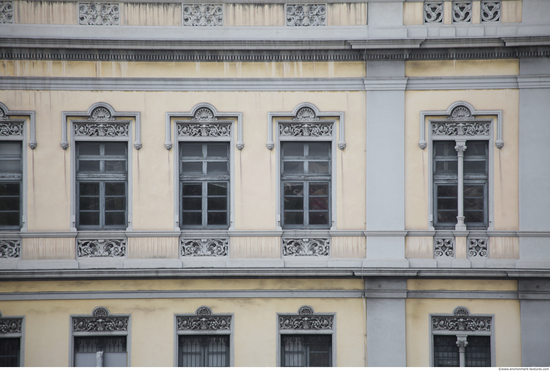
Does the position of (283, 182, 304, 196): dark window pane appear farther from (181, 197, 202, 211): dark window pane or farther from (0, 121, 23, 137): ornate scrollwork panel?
(0, 121, 23, 137): ornate scrollwork panel

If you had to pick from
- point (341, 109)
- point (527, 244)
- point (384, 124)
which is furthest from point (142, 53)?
point (527, 244)

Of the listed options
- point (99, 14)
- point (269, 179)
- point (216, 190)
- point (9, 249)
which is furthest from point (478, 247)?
point (9, 249)

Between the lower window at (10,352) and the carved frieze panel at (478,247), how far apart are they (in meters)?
8.98

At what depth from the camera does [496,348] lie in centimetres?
991

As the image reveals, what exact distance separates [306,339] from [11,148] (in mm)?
6949

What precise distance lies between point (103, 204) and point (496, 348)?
8.13 metres

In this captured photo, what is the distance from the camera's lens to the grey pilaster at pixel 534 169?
9859mm

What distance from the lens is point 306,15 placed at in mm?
10180

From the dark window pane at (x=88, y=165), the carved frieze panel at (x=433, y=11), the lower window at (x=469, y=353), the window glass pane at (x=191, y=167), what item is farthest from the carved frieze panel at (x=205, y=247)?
the carved frieze panel at (x=433, y=11)

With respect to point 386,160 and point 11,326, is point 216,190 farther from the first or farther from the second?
point 11,326

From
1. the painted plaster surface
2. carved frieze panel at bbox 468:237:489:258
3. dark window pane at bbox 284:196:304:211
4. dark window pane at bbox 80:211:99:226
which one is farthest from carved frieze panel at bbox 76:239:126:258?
carved frieze panel at bbox 468:237:489:258

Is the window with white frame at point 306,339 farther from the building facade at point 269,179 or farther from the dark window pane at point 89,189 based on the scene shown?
the dark window pane at point 89,189

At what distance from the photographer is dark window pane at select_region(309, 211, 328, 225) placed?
1028cm

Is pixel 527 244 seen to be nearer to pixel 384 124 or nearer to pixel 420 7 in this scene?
pixel 384 124
